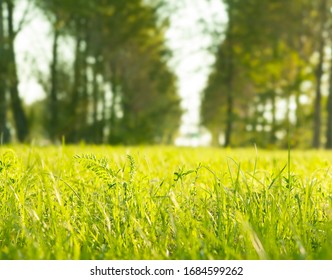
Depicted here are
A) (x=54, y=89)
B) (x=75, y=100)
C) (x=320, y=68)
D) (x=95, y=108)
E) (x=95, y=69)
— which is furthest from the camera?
(x=95, y=108)

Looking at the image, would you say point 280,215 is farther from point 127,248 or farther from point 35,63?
point 35,63

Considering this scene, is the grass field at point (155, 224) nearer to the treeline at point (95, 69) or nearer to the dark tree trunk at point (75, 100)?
the treeline at point (95, 69)

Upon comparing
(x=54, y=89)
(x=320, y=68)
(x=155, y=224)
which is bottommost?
(x=155, y=224)

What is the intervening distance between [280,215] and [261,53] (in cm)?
2739

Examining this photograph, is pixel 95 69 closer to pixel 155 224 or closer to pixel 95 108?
pixel 95 108

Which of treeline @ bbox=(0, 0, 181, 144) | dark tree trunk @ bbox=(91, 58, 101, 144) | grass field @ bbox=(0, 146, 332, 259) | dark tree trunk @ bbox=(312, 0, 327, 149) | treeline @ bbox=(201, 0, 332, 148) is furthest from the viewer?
dark tree trunk @ bbox=(91, 58, 101, 144)

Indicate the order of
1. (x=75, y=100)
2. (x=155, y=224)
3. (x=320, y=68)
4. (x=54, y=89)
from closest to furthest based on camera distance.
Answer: (x=155, y=224) < (x=320, y=68) < (x=54, y=89) < (x=75, y=100)

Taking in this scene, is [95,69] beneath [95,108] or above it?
above

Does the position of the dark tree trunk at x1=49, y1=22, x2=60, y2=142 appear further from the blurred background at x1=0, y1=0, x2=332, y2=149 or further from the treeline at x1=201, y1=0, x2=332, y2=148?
the treeline at x1=201, y1=0, x2=332, y2=148

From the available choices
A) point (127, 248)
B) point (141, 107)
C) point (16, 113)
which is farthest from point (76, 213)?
point (141, 107)

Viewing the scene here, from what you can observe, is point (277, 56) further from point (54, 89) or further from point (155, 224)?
point (155, 224)

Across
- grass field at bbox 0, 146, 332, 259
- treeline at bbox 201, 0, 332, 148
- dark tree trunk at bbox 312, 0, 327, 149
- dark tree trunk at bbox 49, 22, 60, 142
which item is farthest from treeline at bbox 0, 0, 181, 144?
grass field at bbox 0, 146, 332, 259

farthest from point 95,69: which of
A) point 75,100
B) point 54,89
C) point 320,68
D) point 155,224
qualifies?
point 155,224

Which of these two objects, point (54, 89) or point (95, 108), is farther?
point (95, 108)
